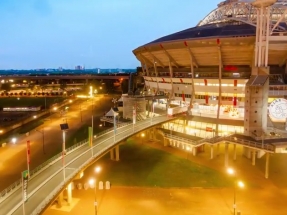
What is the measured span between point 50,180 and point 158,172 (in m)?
17.5

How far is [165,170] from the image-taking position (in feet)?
133

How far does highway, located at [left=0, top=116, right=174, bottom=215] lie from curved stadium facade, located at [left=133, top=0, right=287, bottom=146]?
19.4 m

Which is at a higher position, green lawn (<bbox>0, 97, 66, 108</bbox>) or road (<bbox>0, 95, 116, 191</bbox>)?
green lawn (<bbox>0, 97, 66, 108</bbox>)

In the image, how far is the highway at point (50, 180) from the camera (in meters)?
21.1

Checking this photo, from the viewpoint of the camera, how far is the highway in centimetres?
2109

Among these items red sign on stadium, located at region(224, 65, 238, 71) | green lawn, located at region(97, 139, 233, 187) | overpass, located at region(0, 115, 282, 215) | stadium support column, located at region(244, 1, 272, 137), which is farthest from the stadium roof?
green lawn, located at region(97, 139, 233, 187)

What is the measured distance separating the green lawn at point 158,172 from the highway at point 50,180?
15.4ft

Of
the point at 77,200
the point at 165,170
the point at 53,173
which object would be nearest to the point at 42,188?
the point at 53,173

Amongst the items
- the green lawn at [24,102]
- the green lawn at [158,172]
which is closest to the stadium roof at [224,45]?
the green lawn at [158,172]

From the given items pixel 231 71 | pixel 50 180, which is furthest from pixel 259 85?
pixel 50 180

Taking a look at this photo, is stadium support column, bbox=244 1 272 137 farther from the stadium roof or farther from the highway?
the highway

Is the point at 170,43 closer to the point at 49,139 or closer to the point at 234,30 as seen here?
the point at 234,30

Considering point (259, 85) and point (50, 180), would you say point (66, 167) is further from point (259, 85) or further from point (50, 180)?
point (259, 85)

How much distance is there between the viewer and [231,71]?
51.1 m
